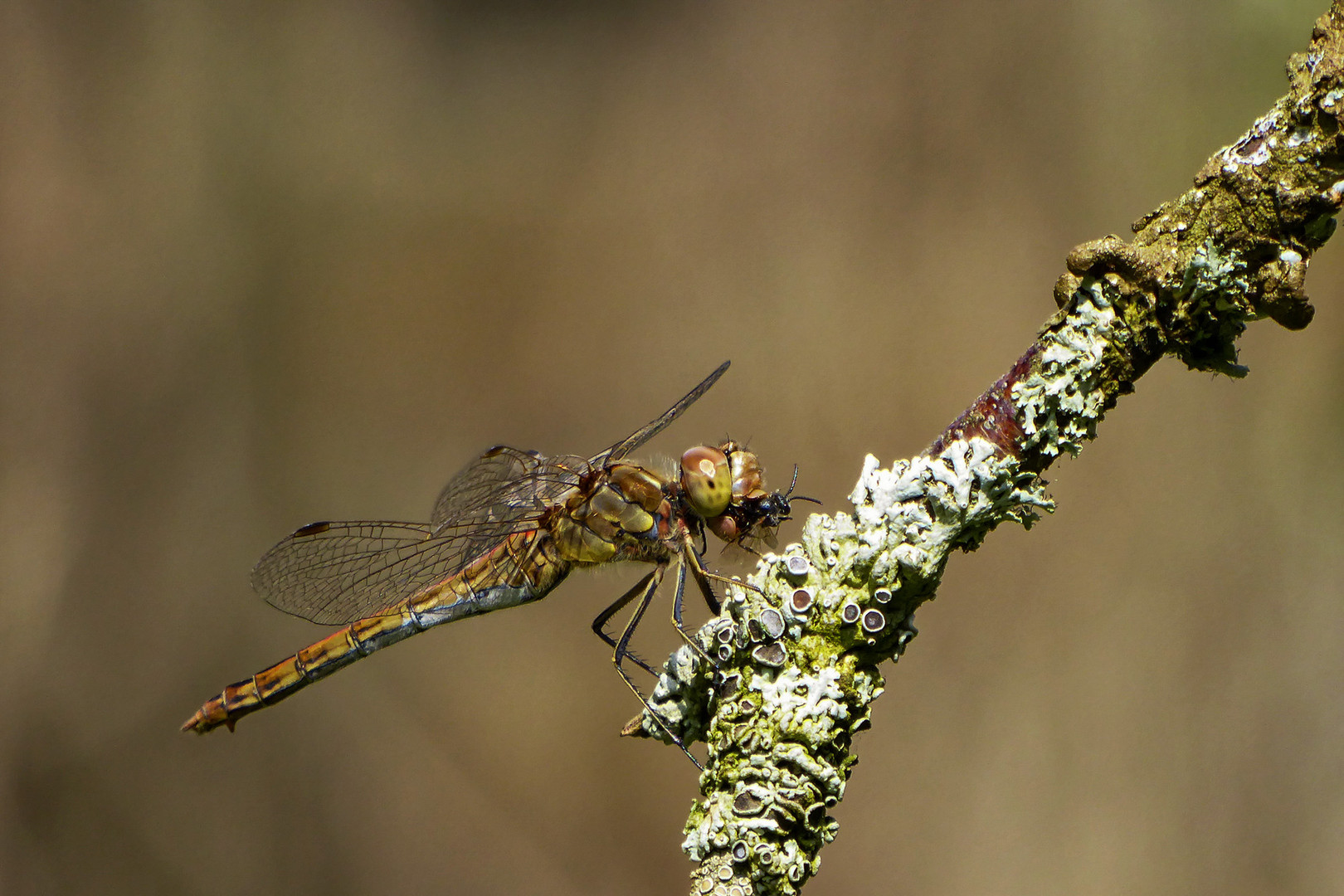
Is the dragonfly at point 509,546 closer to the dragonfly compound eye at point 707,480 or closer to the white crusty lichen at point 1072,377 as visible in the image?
the dragonfly compound eye at point 707,480

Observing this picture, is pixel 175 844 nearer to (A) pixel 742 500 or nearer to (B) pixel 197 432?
(B) pixel 197 432

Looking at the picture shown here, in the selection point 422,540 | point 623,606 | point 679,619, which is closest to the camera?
point 679,619

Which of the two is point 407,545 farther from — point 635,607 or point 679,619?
point 679,619

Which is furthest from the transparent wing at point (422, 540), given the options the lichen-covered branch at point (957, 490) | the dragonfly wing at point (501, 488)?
the lichen-covered branch at point (957, 490)

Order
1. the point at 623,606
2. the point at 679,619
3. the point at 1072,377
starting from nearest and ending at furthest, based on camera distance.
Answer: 1. the point at 1072,377
2. the point at 679,619
3. the point at 623,606

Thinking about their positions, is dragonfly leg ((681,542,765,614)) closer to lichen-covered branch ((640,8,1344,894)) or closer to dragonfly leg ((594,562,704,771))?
dragonfly leg ((594,562,704,771))

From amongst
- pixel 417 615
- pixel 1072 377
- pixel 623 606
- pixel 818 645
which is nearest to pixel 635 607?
pixel 623 606

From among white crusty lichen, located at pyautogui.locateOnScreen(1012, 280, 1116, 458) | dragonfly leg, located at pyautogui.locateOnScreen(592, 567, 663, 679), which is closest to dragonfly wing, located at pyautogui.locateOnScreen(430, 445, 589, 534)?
dragonfly leg, located at pyautogui.locateOnScreen(592, 567, 663, 679)
